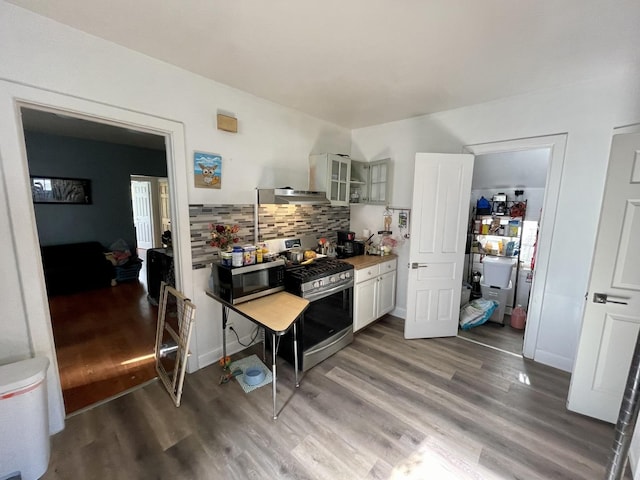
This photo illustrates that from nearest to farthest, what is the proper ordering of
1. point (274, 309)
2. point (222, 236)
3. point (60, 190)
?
point (274, 309)
point (222, 236)
point (60, 190)

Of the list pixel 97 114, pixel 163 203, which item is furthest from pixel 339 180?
pixel 163 203

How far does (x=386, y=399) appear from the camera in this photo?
2113mm

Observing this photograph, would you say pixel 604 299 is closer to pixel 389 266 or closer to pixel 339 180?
pixel 389 266

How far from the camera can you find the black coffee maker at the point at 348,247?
11.0 ft

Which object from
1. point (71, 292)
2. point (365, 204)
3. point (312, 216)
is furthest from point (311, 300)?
point (71, 292)

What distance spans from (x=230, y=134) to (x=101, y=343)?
102 inches

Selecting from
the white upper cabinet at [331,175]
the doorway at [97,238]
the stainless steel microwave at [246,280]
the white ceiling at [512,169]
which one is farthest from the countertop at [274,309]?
the white ceiling at [512,169]

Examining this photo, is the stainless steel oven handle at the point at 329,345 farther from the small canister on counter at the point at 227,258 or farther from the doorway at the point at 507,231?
the doorway at the point at 507,231

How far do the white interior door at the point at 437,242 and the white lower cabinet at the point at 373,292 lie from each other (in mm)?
386

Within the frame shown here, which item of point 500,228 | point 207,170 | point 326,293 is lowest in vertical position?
point 326,293

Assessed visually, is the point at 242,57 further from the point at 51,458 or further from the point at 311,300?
the point at 51,458

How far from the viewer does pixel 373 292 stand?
3.16 m

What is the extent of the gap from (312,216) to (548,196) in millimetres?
2416

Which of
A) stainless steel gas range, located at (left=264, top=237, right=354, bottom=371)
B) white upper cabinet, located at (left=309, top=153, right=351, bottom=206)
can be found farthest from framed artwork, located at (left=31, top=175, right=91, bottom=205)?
stainless steel gas range, located at (left=264, top=237, right=354, bottom=371)
